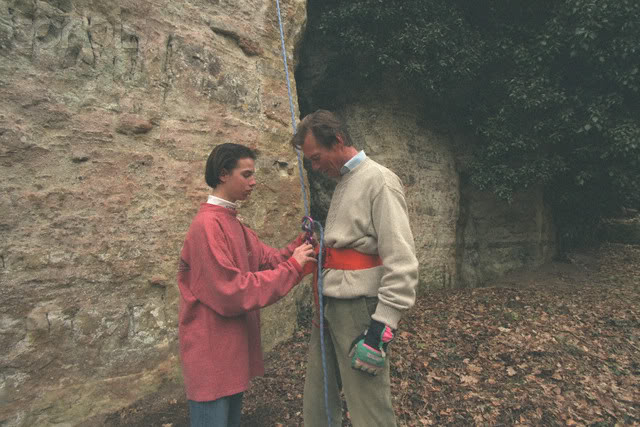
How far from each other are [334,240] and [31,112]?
291 centimetres

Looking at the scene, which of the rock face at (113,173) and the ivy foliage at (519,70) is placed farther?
the ivy foliage at (519,70)

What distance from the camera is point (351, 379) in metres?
2.30

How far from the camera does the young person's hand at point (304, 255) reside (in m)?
2.36

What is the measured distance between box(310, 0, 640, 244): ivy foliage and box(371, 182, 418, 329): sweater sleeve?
5.39m

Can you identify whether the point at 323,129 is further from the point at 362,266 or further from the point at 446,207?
the point at 446,207

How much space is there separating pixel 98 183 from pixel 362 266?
8.92 feet

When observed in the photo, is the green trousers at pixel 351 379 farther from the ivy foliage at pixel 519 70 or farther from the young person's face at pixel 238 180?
the ivy foliage at pixel 519 70

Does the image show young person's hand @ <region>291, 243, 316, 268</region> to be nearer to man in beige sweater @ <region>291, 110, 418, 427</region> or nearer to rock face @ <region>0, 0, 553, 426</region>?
man in beige sweater @ <region>291, 110, 418, 427</region>

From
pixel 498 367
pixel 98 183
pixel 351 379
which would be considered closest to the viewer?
pixel 351 379

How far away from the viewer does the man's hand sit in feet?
6.82

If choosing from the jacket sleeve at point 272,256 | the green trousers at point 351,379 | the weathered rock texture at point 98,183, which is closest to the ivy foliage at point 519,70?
the weathered rock texture at point 98,183

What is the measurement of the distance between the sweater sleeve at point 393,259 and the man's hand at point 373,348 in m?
0.04

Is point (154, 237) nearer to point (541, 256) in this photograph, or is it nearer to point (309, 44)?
point (309, 44)

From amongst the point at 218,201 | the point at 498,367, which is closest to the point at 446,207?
the point at 498,367
